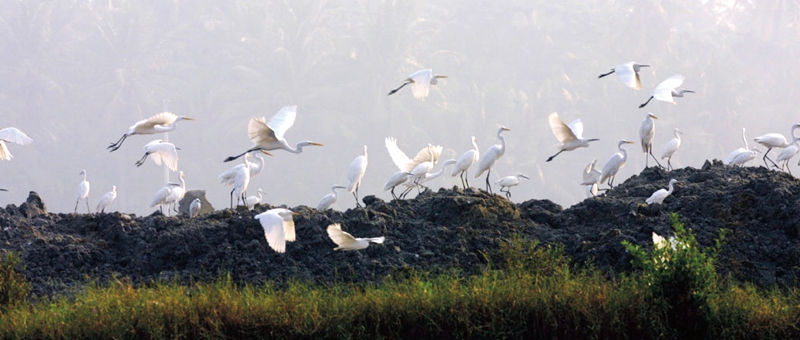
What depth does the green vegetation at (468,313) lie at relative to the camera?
304 inches

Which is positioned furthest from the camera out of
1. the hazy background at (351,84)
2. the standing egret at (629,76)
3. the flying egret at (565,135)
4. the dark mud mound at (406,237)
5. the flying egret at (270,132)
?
the hazy background at (351,84)

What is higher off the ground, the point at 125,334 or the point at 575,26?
the point at 575,26

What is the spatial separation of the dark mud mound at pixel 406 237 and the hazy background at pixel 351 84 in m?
30.0

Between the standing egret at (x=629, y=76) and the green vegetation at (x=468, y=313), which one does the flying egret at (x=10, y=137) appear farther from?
the standing egret at (x=629, y=76)

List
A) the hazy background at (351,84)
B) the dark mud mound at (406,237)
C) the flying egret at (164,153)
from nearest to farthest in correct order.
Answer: the dark mud mound at (406,237) → the flying egret at (164,153) → the hazy background at (351,84)

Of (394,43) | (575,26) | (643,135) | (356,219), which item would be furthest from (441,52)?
(356,219)

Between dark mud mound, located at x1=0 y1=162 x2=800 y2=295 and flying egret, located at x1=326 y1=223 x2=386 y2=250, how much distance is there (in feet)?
1.32

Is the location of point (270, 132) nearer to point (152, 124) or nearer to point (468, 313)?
point (152, 124)

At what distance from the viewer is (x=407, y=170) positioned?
41.6 feet

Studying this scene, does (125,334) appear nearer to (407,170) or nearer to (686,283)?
(686,283)

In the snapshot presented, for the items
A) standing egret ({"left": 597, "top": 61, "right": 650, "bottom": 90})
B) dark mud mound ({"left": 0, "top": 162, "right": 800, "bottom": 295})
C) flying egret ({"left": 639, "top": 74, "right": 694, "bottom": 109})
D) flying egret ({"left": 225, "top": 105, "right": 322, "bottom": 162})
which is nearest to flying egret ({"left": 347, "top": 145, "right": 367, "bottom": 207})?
flying egret ({"left": 225, "top": 105, "right": 322, "bottom": 162})

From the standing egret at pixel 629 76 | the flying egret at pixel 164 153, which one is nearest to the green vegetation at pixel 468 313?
the standing egret at pixel 629 76

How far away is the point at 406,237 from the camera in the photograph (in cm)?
958

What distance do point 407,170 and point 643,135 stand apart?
4.20 meters
